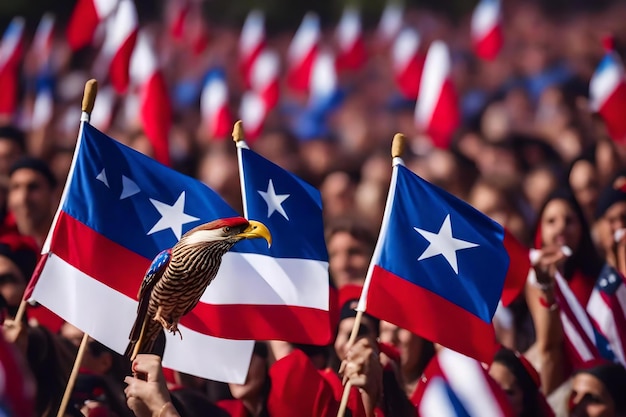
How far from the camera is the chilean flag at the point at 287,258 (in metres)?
5.53

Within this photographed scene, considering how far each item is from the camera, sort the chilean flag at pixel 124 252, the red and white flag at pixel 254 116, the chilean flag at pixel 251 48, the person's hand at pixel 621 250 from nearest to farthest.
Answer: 1. the chilean flag at pixel 124 252
2. the person's hand at pixel 621 250
3. the red and white flag at pixel 254 116
4. the chilean flag at pixel 251 48

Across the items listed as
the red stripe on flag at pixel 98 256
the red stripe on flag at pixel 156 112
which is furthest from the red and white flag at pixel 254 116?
the red stripe on flag at pixel 98 256

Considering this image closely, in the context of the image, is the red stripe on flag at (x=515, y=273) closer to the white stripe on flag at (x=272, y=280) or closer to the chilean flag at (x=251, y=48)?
the white stripe on flag at (x=272, y=280)

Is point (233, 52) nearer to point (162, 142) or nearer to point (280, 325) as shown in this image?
point (162, 142)

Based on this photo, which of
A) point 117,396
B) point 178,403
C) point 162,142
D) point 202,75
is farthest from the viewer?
point 202,75

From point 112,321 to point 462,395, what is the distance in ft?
→ 4.74

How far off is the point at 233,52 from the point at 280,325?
17.4m

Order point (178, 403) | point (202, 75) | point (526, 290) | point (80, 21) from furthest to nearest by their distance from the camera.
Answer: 1. point (202, 75)
2. point (80, 21)
3. point (526, 290)
4. point (178, 403)

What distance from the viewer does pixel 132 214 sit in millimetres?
5367

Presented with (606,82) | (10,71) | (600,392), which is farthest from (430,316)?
(10,71)

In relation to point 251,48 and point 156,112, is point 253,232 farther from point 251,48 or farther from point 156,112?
point 251,48

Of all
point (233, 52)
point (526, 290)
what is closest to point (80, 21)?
point (526, 290)

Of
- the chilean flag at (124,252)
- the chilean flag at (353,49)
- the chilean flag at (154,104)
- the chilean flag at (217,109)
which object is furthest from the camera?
the chilean flag at (353,49)

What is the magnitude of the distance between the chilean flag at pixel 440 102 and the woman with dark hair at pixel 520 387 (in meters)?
5.60
